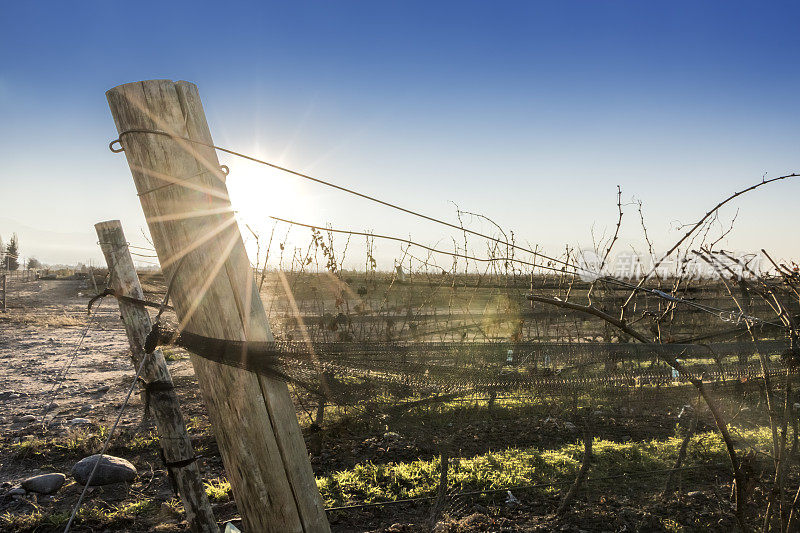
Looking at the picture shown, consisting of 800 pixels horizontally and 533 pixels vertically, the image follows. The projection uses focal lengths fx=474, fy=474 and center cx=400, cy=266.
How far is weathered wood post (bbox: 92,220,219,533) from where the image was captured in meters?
3.03

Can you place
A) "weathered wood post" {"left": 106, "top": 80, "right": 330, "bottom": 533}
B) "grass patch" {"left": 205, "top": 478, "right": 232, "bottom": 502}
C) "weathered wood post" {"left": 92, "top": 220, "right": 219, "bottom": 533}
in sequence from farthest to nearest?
"grass patch" {"left": 205, "top": 478, "right": 232, "bottom": 502}, "weathered wood post" {"left": 92, "top": 220, "right": 219, "bottom": 533}, "weathered wood post" {"left": 106, "top": 80, "right": 330, "bottom": 533}

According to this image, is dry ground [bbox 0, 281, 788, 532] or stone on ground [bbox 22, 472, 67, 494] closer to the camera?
dry ground [bbox 0, 281, 788, 532]

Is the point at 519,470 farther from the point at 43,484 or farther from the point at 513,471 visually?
the point at 43,484

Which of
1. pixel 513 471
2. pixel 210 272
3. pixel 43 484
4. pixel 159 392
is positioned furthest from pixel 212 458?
pixel 210 272

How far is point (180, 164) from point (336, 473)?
156 inches

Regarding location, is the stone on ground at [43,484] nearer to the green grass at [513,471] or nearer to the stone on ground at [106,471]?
the stone on ground at [106,471]

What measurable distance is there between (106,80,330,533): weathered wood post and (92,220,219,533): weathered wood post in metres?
1.73

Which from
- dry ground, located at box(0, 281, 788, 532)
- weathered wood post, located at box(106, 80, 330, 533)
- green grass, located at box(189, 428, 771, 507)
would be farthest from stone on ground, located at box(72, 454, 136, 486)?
weathered wood post, located at box(106, 80, 330, 533)

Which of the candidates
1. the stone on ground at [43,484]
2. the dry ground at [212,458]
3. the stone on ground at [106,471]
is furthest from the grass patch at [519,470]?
the stone on ground at [43,484]

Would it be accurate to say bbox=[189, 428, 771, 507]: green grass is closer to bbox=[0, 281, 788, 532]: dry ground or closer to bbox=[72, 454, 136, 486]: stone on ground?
bbox=[0, 281, 788, 532]: dry ground

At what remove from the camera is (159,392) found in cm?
305

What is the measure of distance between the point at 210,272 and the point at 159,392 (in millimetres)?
1988

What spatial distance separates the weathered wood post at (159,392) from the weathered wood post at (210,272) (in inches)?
68.2

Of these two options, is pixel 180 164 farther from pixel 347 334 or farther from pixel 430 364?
pixel 347 334
